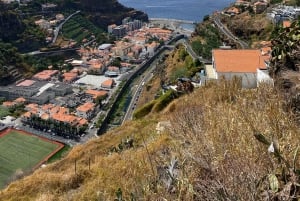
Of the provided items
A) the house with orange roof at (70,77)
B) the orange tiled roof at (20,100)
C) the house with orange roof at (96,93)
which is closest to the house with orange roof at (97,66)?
the house with orange roof at (70,77)

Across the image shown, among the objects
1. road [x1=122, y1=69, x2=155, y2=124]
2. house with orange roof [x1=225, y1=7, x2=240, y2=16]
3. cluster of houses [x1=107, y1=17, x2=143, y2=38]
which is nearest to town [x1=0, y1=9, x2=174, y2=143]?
road [x1=122, y1=69, x2=155, y2=124]

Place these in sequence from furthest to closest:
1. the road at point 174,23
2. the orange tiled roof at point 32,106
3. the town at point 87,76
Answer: the road at point 174,23 < the orange tiled roof at point 32,106 < the town at point 87,76

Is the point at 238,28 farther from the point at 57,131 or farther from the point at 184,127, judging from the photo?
the point at 184,127

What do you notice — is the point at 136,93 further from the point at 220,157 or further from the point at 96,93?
the point at 220,157

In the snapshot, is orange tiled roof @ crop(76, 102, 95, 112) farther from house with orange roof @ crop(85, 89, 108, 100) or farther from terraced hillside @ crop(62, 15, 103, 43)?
terraced hillside @ crop(62, 15, 103, 43)

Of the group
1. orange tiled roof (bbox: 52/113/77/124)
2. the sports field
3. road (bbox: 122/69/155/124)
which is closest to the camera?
the sports field

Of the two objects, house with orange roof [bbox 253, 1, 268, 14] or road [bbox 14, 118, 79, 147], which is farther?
house with orange roof [bbox 253, 1, 268, 14]

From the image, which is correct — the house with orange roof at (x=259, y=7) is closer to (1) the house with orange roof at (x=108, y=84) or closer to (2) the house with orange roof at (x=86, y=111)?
(1) the house with orange roof at (x=108, y=84)

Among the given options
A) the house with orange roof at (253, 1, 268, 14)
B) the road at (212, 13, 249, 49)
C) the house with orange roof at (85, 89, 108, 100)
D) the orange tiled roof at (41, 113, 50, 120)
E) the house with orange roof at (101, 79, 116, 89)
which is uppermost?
the house with orange roof at (253, 1, 268, 14)
